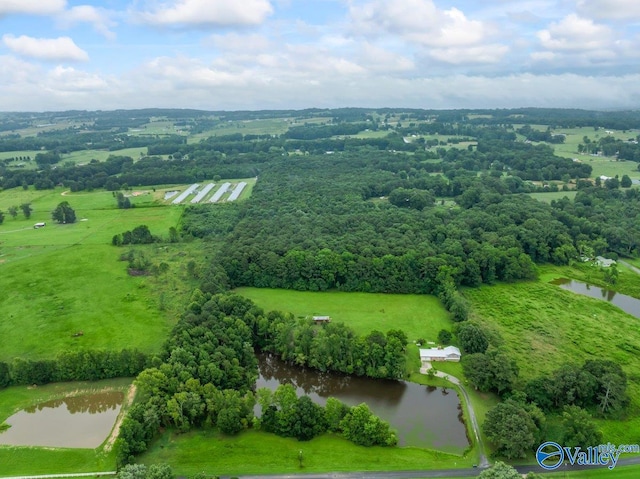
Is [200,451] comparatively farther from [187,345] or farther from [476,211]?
[476,211]

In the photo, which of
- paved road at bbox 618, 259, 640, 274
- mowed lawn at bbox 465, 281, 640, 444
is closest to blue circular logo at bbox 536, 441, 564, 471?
mowed lawn at bbox 465, 281, 640, 444

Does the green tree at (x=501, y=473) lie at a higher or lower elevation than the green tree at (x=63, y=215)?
lower

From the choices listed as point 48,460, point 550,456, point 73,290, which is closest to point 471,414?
point 550,456

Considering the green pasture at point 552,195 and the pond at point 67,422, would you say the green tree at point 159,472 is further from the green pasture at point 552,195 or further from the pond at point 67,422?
the green pasture at point 552,195

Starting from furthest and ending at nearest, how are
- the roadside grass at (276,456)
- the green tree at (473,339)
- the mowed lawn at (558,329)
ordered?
the green tree at (473,339) < the mowed lawn at (558,329) < the roadside grass at (276,456)

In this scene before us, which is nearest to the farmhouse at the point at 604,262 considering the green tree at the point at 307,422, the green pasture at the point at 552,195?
the green pasture at the point at 552,195

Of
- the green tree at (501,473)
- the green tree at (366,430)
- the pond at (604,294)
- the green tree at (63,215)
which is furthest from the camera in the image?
the green tree at (63,215)

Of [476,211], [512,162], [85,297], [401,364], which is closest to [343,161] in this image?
[512,162]

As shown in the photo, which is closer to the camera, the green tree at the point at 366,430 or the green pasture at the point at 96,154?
the green tree at the point at 366,430
